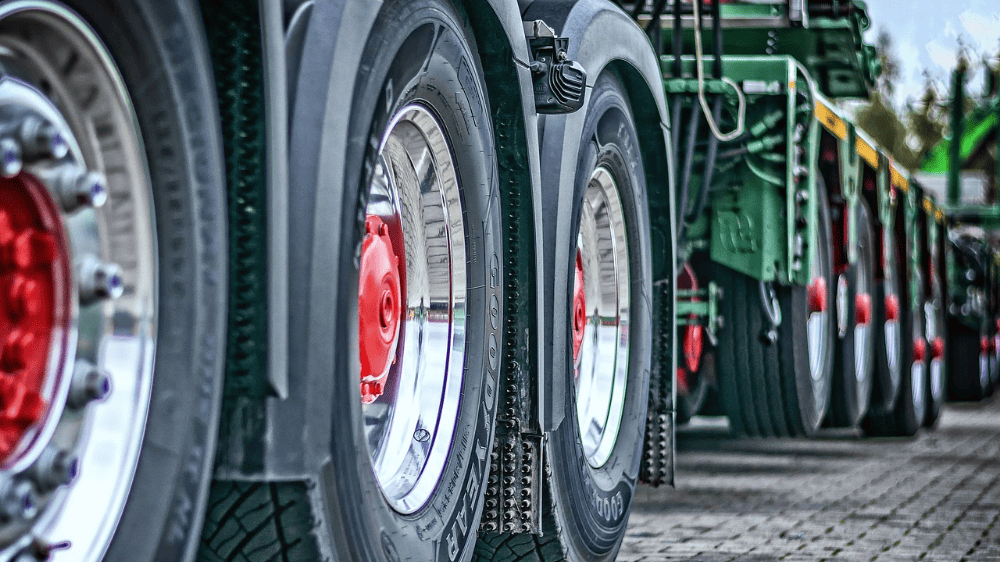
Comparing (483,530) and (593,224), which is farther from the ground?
(593,224)

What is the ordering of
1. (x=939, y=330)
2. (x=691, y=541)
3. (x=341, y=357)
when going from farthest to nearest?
(x=939, y=330)
(x=691, y=541)
(x=341, y=357)

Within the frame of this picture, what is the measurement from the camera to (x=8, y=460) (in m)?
1.61

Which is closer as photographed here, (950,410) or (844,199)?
(844,199)

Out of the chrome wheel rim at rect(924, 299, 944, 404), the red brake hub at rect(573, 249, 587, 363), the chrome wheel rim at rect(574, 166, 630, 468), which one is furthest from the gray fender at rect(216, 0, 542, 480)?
the chrome wheel rim at rect(924, 299, 944, 404)

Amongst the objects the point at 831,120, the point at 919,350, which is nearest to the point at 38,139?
the point at 831,120

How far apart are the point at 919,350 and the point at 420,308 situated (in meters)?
8.77

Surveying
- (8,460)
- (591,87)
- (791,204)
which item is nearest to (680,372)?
(791,204)

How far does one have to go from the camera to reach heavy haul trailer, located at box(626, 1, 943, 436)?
18.9 feet

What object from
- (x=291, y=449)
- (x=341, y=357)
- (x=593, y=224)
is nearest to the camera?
(x=291, y=449)

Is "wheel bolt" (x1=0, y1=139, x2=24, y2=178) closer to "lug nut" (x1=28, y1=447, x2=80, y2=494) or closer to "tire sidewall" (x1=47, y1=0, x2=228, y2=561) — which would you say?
"tire sidewall" (x1=47, y1=0, x2=228, y2=561)

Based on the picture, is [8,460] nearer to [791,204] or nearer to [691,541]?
[691,541]

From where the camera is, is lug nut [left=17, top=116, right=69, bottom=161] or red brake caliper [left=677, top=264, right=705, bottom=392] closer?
lug nut [left=17, top=116, right=69, bottom=161]

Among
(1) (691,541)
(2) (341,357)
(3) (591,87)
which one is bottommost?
(1) (691,541)

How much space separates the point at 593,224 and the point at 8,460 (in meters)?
2.51
